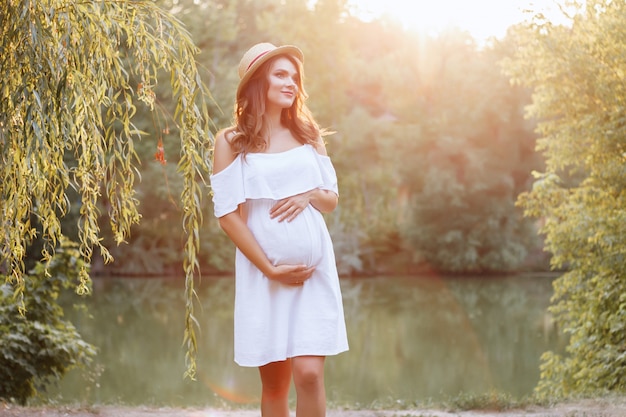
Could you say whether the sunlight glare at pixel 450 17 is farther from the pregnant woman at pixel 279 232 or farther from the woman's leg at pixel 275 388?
the woman's leg at pixel 275 388

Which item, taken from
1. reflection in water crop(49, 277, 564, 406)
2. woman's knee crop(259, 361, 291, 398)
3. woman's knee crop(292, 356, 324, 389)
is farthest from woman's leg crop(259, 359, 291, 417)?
reflection in water crop(49, 277, 564, 406)

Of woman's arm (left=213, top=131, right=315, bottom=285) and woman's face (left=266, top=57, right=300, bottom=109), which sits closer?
woman's arm (left=213, top=131, right=315, bottom=285)

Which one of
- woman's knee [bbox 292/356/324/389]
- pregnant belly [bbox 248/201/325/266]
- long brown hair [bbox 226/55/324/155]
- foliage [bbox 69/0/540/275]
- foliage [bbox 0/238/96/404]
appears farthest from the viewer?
foliage [bbox 69/0/540/275]

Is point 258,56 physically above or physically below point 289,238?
above

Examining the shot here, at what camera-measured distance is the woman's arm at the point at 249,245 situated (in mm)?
3127

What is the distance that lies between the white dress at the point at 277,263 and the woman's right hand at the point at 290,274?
28 mm

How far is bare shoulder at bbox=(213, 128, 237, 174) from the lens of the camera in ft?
10.7

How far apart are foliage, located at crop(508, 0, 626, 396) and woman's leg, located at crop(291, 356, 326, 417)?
533 cm

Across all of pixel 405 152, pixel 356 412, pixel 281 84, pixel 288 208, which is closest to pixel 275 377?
pixel 288 208

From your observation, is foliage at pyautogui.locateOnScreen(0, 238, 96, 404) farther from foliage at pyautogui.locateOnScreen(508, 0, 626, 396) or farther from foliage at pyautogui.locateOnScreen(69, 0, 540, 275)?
foliage at pyautogui.locateOnScreen(69, 0, 540, 275)

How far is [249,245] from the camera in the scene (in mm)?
3176

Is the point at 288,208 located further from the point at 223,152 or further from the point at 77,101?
the point at 77,101

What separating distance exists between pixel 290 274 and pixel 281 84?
74cm

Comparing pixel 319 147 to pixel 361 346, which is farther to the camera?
pixel 361 346
